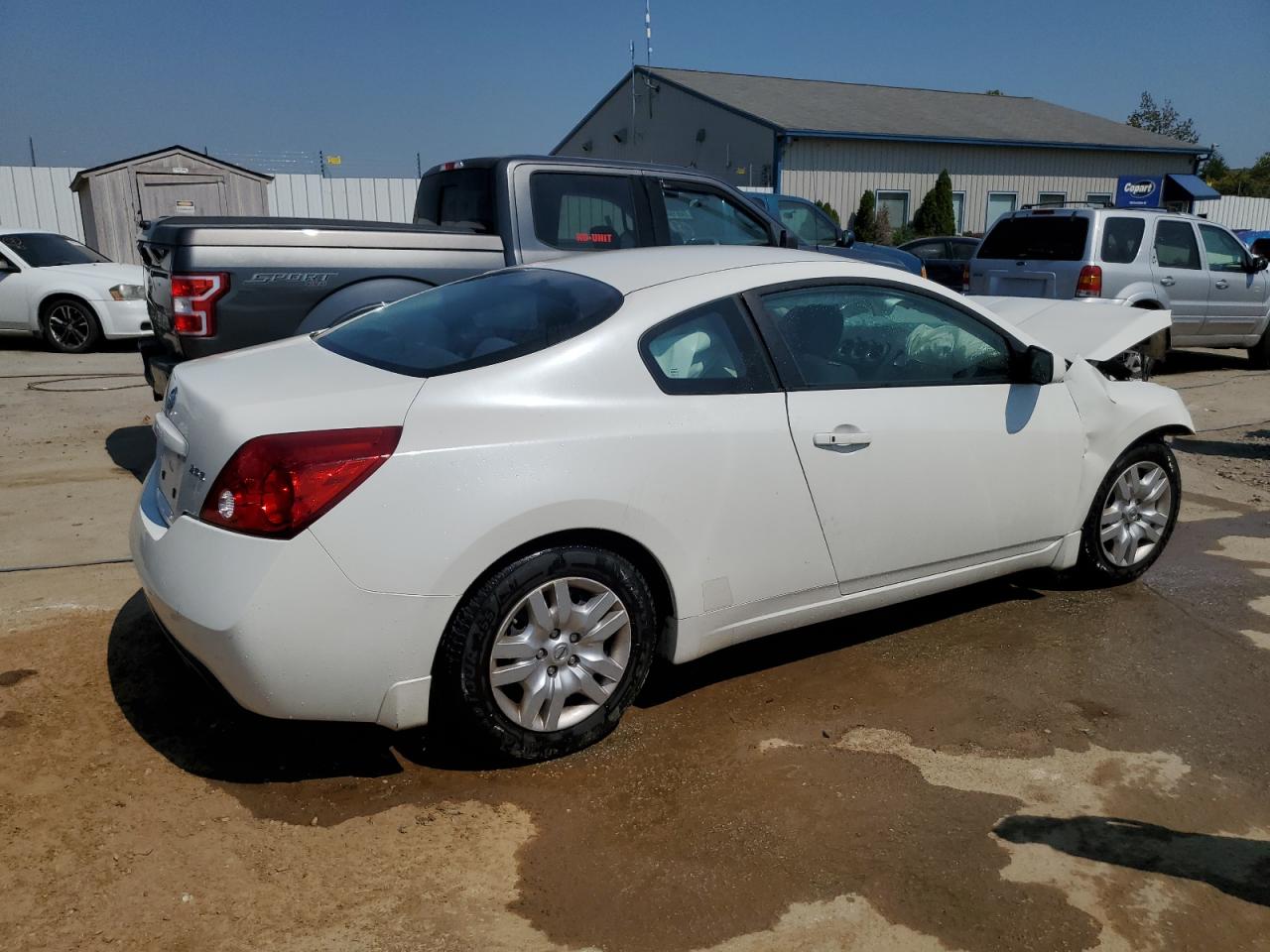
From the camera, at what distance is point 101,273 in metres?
12.5

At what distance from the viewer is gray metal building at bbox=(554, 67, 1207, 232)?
91.1 ft

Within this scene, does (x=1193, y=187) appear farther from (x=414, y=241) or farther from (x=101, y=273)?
(x=414, y=241)

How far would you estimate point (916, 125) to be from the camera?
2970 centimetres

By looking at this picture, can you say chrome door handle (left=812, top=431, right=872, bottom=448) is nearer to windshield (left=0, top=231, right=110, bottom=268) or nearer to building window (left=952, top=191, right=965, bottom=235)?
windshield (left=0, top=231, right=110, bottom=268)

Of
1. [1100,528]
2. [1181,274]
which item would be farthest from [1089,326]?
[1181,274]

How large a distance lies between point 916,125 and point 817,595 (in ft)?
94.9

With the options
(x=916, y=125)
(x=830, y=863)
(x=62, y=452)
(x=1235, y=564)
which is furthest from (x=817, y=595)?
(x=916, y=125)

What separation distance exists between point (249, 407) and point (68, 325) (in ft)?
36.1

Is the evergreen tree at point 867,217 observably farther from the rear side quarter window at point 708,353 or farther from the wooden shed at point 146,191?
the rear side quarter window at point 708,353

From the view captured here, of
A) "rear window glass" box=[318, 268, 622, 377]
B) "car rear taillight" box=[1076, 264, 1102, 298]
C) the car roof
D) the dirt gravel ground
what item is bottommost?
the dirt gravel ground

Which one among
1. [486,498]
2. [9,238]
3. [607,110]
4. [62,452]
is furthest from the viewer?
[607,110]

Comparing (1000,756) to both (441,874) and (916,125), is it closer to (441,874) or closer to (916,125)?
(441,874)

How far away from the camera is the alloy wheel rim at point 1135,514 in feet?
15.5

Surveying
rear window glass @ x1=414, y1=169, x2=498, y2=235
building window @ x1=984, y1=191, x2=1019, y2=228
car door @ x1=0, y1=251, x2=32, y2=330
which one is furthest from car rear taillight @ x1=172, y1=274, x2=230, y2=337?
building window @ x1=984, y1=191, x2=1019, y2=228
